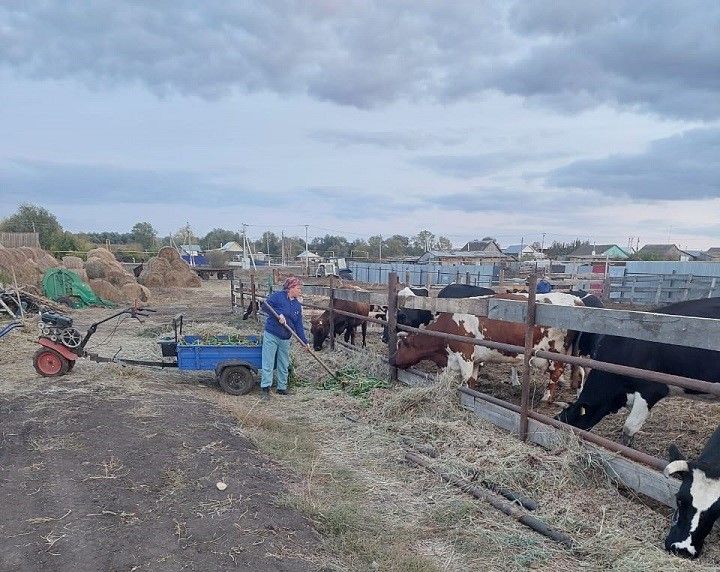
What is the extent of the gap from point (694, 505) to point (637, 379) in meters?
1.92

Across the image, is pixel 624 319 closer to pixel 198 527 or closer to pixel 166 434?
pixel 198 527

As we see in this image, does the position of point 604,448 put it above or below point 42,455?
above

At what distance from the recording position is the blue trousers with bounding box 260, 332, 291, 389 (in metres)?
7.48

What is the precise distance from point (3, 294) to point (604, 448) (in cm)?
1637

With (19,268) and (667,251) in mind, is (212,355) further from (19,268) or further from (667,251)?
(667,251)

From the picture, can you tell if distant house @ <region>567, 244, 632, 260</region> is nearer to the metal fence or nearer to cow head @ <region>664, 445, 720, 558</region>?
the metal fence

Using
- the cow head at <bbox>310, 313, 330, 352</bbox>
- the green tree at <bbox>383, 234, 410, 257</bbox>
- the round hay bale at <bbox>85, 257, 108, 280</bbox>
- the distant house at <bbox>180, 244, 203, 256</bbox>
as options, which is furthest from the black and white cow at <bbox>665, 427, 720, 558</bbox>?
the green tree at <bbox>383, 234, 410, 257</bbox>

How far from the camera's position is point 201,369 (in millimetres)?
7652

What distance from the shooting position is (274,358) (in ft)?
25.0

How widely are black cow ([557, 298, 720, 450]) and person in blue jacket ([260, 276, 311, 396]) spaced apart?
3842mm

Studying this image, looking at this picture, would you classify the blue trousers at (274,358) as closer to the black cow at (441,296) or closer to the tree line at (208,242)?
the black cow at (441,296)

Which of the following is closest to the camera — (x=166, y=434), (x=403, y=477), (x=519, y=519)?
(x=519, y=519)

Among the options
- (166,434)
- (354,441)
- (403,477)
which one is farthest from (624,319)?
(166,434)

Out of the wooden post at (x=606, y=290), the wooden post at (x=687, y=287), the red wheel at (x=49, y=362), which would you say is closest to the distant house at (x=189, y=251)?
the wooden post at (x=606, y=290)
